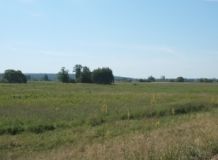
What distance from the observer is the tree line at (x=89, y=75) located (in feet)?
346

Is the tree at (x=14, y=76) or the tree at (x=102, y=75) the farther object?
the tree at (x=14, y=76)

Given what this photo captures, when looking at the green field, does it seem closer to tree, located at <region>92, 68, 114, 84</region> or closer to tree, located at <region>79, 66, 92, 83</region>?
tree, located at <region>92, 68, 114, 84</region>

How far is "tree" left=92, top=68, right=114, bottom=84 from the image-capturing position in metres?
105

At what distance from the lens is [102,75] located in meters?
106

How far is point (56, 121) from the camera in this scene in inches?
639

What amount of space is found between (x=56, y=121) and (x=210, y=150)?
451 inches

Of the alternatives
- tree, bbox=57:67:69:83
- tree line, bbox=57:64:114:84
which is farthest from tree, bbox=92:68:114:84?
tree, bbox=57:67:69:83

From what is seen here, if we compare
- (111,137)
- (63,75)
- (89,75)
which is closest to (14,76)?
(63,75)

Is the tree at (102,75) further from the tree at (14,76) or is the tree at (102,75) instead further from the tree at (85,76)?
the tree at (14,76)

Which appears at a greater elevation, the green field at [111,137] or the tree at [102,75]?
the tree at [102,75]

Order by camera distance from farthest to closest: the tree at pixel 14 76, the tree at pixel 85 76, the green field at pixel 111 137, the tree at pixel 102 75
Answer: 1. the tree at pixel 14 76
2. the tree at pixel 85 76
3. the tree at pixel 102 75
4. the green field at pixel 111 137

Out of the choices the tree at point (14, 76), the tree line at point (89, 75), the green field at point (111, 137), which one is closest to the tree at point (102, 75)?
the tree line at point (89, 75)

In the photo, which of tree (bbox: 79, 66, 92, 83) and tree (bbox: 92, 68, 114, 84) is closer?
→ tree (bbox: 92, 68, 114, 84)

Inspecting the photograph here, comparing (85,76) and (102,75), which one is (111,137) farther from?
(85,76)
